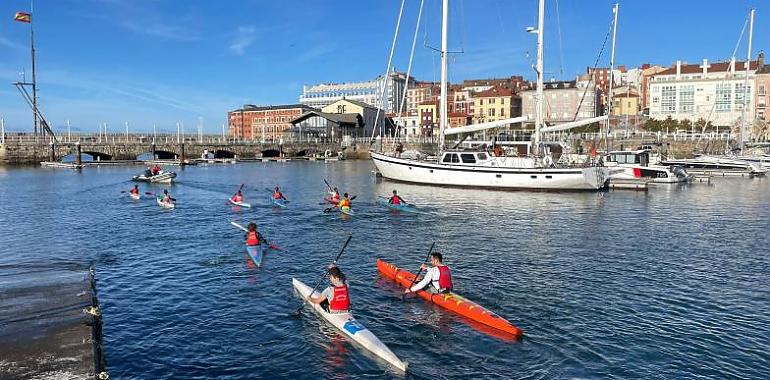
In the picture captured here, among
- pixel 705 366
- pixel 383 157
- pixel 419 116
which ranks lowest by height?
pixel 705 366

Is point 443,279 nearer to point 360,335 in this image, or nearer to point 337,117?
point 360,335

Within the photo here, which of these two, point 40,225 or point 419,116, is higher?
point 419,116

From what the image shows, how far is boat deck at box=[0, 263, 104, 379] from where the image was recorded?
11.6 meters

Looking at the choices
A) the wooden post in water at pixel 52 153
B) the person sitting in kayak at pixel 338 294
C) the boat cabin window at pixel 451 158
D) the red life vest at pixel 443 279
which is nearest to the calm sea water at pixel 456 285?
→ the person sitting in kayak at pixel 338 294

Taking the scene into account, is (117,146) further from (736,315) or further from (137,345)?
(736,315)

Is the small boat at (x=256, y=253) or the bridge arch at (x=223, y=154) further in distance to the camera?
the bridge arch at (x=223, y=154)

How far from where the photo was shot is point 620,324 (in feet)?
53.8

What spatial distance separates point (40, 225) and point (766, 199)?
57040 mm

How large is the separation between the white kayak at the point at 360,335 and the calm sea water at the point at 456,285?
0.81 ft

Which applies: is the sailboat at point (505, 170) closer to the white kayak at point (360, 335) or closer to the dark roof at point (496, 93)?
the white kayak at point (360, 335)

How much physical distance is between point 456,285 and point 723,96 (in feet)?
421

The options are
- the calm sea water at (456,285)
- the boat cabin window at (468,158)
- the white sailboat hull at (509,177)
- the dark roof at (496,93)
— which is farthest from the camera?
the dark roof at (496,93)

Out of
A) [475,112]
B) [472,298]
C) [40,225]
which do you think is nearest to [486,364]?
[472,298]

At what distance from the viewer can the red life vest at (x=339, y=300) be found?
15836 mm
